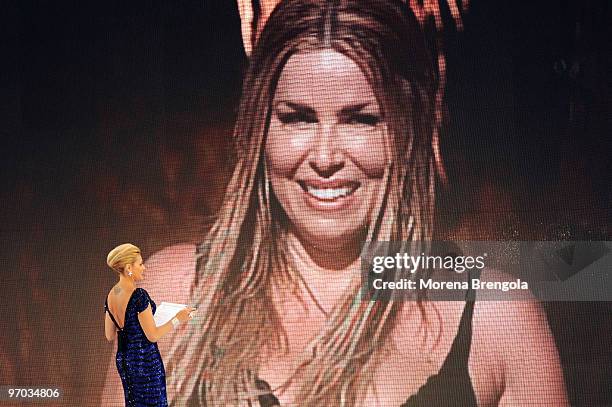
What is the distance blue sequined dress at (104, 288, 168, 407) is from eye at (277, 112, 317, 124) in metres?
1.62

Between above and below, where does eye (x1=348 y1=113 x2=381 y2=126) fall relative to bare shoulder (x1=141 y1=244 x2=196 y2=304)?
above

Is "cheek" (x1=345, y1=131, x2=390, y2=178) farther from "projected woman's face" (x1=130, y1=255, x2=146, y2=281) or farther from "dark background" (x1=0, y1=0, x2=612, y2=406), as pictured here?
"projected woman's face" (x1=130, y1=255, x2=146, y2=281)

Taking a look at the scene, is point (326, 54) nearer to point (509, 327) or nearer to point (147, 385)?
point (509, 327)

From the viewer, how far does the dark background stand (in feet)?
17.0

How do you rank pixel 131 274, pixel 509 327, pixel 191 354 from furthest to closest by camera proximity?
1. pixel 191 354
2. pixel 509 327
3. pixel 131 274

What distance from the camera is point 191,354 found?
18.2ft

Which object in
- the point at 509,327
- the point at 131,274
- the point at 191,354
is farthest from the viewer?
the point at 191,354

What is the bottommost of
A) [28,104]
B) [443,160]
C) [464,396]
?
[464,396]

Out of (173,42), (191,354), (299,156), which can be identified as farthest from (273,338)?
(173,42)

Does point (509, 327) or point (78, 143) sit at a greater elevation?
point (78, 143)

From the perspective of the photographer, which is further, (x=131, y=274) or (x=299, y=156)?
(x=299, y=156)

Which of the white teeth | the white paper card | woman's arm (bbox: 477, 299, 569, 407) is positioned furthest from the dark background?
the white paper card

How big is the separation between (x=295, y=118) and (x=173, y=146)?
74cm

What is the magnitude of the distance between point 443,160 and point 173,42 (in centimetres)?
171
